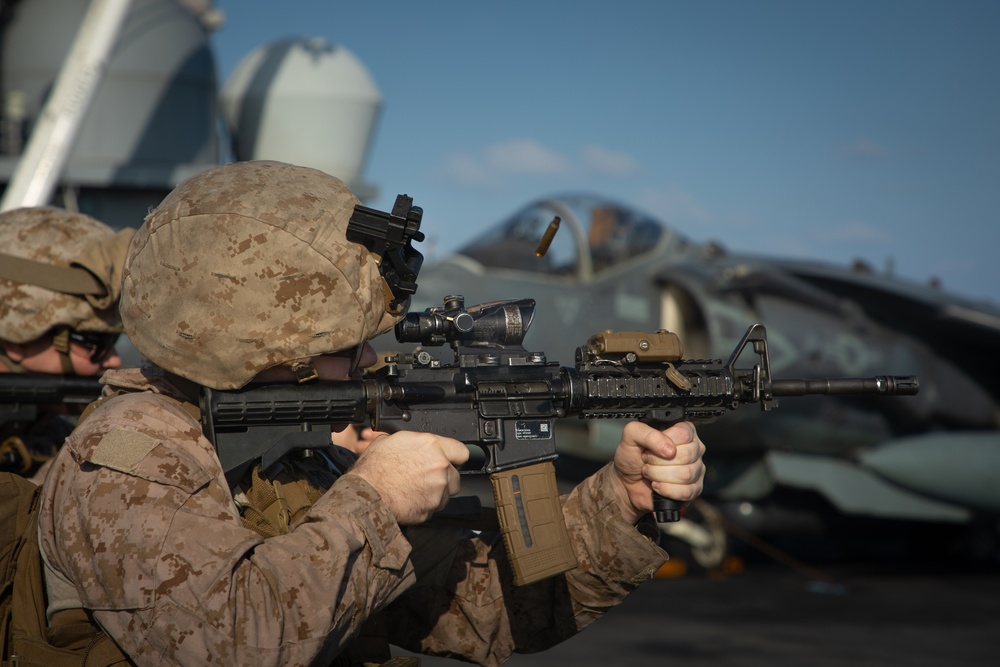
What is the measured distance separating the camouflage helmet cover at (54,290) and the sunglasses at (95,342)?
3.1 inches

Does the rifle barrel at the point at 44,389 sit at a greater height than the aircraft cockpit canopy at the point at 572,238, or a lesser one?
lesser

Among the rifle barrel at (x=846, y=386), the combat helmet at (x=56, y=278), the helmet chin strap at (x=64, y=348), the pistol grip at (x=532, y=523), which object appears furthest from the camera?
the helmet chin strap at (x=64, y=348)

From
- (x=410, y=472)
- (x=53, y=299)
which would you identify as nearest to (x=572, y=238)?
(x=53, y=299)

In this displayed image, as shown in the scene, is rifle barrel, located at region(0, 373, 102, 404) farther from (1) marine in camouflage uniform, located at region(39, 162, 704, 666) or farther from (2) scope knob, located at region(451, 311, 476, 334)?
(2) scope knob, located at region(451, 311, 476, 334)

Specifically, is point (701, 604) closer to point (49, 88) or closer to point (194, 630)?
point (194, 630)

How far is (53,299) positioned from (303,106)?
1147 cm

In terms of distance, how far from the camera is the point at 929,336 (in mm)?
11398

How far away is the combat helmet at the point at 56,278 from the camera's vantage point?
345cm

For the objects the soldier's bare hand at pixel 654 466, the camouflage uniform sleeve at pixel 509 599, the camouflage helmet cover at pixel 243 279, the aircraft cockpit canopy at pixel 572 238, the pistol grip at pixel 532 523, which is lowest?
the camouflage uniform sleeve at pixel 509 599

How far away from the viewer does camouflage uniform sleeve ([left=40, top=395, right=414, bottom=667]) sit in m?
2.00

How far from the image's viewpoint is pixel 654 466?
→ 2.75 metres

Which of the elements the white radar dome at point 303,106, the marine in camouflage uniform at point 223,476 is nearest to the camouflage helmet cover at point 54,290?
the marine in camouflage uniform at point 223,476

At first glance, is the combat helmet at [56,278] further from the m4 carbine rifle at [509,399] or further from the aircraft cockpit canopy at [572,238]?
the aircraft cockpit canopy at [572,238]

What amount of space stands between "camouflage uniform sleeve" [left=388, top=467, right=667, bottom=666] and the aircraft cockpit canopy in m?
7.44
